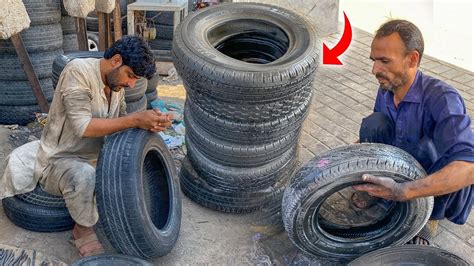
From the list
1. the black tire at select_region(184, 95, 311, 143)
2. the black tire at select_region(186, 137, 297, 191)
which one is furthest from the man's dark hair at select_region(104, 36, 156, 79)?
the black tire at select_region(186, 137, 297, 191)

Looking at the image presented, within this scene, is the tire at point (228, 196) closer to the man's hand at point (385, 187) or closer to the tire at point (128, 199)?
the tire at point (128, 199)

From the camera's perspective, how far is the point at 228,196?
361cm

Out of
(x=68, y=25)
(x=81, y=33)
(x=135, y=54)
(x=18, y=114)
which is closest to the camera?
(x=135, y=54)

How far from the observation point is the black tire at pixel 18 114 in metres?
4.61

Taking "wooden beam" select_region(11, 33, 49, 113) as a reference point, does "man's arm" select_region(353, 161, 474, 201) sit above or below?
above

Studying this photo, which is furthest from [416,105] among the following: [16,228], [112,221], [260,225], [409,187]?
[16,228]

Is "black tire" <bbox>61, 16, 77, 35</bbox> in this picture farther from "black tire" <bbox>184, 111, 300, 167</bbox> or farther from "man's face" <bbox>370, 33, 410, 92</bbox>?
"man's face" <bbox>370, 33, 410, 92</bbox>

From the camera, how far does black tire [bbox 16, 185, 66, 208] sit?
10.7 ft

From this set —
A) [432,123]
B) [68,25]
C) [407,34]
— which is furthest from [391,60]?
[68,25]

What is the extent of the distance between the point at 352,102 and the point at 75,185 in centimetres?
362

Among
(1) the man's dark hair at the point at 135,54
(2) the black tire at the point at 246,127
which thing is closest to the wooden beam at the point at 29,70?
(1) the man's dark hair at the point at 135,54

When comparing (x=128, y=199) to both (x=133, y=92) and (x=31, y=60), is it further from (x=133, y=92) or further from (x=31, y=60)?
(x=31, y=60)

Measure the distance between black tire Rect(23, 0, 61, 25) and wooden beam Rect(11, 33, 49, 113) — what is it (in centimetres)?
33

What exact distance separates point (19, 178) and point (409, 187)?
262 cm
